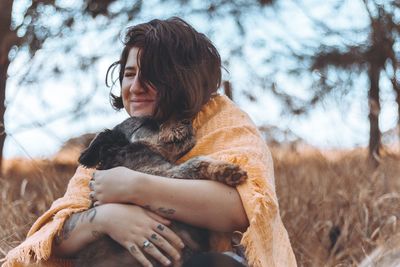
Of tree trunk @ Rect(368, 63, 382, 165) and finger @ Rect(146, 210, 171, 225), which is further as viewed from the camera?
tree trunk @ Rect(368, 63, 382, 165)

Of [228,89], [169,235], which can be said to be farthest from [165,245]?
[228,89]

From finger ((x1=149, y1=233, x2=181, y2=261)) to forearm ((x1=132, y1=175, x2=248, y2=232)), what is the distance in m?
0.08

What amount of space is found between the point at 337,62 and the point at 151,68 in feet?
9.29

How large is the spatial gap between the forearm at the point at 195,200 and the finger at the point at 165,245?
0.27 feet

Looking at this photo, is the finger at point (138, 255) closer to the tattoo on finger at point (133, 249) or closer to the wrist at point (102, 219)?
the tattoo on finger at point (133, 249)

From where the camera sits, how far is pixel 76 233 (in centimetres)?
199

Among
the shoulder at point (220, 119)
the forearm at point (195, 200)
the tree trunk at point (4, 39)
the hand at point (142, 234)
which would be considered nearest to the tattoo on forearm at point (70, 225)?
the hand at point (142, 234)

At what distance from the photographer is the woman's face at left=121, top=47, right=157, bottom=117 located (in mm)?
2182

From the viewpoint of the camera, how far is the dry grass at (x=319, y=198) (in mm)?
3402

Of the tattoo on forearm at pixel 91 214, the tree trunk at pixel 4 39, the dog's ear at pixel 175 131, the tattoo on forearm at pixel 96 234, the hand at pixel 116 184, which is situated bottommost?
the tree trunk at pixel 4 39

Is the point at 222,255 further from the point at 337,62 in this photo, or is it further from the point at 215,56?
the point at 337,62

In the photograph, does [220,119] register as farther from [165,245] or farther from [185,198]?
[165,245]

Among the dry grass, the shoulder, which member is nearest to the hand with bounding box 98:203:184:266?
the shoulder

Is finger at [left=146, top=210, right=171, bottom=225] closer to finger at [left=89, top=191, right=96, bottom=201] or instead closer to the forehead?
finger at [left=89, top=191, right=96, bottom=201]
